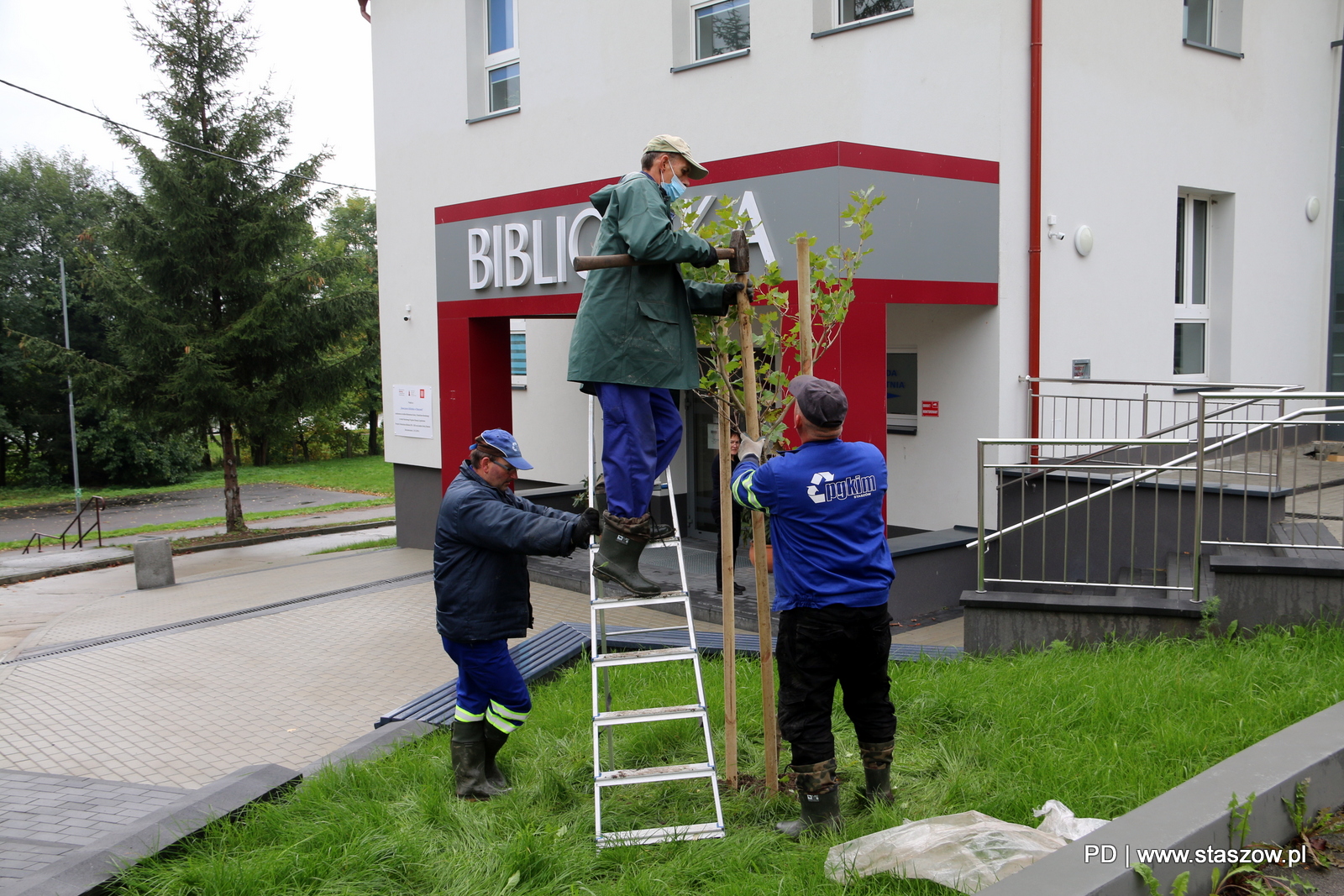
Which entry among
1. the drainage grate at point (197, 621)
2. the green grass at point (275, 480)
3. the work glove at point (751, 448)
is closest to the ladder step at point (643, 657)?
the work glove at point (751, 448)

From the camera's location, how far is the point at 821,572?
400cm

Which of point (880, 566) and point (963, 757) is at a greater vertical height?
point (880, 566)

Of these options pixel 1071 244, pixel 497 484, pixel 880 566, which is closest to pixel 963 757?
pixel 880 566

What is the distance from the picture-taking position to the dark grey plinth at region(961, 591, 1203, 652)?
20.6 ft

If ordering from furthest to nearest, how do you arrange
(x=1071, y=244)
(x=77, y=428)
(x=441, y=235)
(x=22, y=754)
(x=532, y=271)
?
1. (x=77, y=428)
2. (x=441, y=235)
3. (x=532, y=271)
4. (x=1071, y=244)
5. (x=22, y=754)

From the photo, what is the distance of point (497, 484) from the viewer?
479 cm

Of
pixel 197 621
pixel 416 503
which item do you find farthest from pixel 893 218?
pixel 416 503

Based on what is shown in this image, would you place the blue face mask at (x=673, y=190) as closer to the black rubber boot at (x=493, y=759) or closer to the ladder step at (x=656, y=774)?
the ladder step at (x=656, y=774)

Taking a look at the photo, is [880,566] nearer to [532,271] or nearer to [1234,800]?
[1234,800]

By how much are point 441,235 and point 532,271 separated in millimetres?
1736

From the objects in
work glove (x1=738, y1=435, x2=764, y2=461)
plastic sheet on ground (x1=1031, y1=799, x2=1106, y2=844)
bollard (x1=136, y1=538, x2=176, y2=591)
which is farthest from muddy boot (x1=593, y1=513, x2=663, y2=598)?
bollard (x1=136, y1=538, x2=176, y2=591)

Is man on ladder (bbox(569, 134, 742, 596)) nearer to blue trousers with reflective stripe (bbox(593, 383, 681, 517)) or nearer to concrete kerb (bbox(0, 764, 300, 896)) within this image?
blue trousers with reflective stripe (bbox(593, 383, 681, 517))

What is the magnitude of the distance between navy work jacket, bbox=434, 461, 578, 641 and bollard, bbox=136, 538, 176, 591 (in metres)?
10.7

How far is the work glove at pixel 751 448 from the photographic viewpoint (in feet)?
14.0
